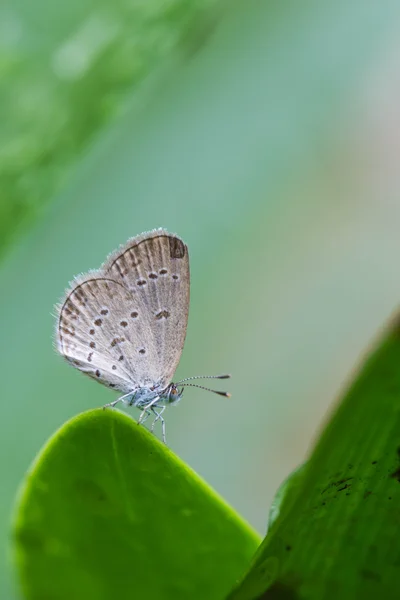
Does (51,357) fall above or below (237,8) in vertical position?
below

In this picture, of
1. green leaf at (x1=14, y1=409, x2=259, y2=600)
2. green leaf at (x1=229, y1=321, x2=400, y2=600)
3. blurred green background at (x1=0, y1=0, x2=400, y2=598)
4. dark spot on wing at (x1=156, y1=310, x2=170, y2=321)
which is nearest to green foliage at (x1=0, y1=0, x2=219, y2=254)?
blurred green background at (x1=0, y1=0, x2=400, y2=598)

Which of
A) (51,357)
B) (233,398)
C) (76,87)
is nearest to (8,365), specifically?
(51,357)

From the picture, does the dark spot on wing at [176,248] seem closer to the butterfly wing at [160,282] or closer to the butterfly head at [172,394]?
the butterfly wing at [160,282]

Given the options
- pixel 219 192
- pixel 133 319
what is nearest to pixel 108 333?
pixel 133 319

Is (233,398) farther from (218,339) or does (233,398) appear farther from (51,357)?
(51,357)

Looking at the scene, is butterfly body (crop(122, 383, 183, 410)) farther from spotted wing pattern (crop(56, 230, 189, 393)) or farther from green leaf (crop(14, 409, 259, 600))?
green leaf (crop(14, 409, 259, 600))

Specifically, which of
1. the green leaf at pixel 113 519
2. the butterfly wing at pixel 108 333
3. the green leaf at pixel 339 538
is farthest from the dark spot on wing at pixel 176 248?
the green leaf at pixel 339 538

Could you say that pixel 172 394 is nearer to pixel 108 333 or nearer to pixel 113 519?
pixel 108 333
